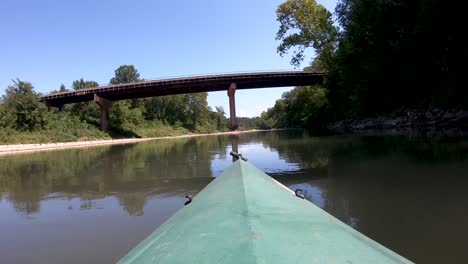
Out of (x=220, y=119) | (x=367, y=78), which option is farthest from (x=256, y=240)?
(x=220, y=119)

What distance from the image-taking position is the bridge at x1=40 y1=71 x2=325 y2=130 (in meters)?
48.6

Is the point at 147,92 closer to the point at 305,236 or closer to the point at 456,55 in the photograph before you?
the point at 456,55

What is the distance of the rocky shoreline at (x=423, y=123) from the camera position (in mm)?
17438

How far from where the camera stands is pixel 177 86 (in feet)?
174

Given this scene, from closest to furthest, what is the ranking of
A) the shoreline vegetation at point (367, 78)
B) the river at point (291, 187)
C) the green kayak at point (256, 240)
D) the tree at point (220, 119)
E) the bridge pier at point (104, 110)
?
the green kayak at point (256, 240)
the river at point (291, 187)
the shoreline vegetation at point (367, 78)
the bridge pier at point (104, 110)
the tree at point (220, 119)

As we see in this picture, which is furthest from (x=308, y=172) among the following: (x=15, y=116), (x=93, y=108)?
(x=93, y=108)

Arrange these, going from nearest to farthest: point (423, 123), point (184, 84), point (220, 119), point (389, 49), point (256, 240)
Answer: point (256, 240) < point (423, 123) < point (389, 49) < point (184, 84) < point (220, 119)

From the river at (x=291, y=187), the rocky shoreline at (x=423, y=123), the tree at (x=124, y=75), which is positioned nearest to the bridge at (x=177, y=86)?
the rocky shoreline at (x=423, y=123)

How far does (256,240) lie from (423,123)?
80.8ft

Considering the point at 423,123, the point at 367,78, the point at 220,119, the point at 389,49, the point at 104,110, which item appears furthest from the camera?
the point at 220,119

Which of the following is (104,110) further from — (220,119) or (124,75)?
(220,119)

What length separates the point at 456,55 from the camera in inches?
760

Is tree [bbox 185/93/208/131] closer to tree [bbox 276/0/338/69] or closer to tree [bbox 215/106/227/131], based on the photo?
tree [bbox 215/106/227/131]

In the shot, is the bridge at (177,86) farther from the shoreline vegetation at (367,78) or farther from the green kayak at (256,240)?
the green kayak at (256,240)
